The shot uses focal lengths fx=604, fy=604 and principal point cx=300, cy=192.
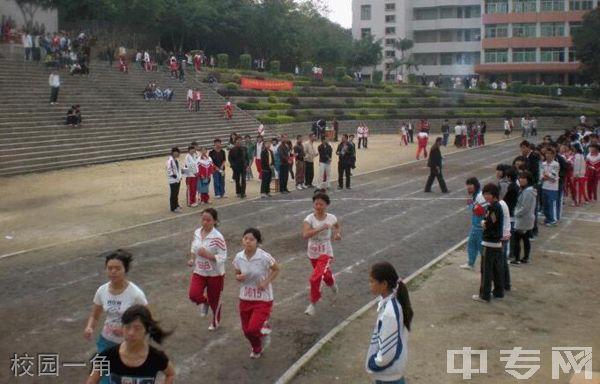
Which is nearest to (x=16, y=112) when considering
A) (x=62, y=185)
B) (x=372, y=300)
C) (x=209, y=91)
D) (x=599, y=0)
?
(x=62, y=185)

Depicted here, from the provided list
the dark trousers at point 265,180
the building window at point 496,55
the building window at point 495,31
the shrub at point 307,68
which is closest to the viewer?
the dark trousers at point 265,180

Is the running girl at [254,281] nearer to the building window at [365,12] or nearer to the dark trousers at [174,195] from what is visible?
the dark trousers at [174,195]

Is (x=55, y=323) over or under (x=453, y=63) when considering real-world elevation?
under

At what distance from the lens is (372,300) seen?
874 centimetres

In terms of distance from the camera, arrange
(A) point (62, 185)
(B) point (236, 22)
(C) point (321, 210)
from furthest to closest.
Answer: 1. (B) point (236, 22)
2. (A) point (62, 185)
3. (C) point (321, 210)

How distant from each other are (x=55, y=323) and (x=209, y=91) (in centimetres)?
3252

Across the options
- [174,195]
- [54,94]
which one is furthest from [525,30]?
[174,195]

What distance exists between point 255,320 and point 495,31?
241 ft

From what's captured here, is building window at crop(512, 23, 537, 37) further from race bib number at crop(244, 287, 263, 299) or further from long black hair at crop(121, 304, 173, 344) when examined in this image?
long black hair at crop(121, 304, 173, 344)

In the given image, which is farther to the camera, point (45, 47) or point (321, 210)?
point (45, 47)

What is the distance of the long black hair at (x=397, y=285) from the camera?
4.53 meters

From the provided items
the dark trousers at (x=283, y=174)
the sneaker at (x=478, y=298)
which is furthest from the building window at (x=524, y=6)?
the sneaker at (x=478, y=298)

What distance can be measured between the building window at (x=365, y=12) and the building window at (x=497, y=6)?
20.5 meters

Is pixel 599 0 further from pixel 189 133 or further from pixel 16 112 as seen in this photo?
pixel 16 112
